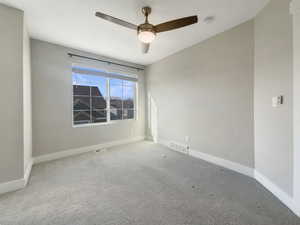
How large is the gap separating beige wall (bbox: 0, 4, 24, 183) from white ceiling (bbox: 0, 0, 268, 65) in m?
0.25

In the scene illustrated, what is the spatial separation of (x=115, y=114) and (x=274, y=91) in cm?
359

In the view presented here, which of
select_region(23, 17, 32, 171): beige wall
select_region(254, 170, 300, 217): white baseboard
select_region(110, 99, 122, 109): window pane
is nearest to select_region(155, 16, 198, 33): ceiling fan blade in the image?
select_region(23, 17, 32, 171): beige wall

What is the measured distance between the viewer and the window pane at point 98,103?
3.77 meters

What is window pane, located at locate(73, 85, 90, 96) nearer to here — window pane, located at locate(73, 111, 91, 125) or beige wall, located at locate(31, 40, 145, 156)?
beige wall, located at locate(31, 40, 145, 156)

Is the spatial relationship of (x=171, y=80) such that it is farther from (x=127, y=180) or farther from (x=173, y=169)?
(x=127, y=180)

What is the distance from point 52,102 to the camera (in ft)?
10.0

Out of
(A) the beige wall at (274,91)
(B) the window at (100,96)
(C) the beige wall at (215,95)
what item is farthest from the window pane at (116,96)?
(A) the beige wall at (274,91)

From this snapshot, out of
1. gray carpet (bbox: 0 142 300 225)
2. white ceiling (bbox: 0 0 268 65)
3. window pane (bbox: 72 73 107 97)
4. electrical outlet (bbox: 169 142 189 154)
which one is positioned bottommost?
gray carpet (bbox: 0 142 300 225)

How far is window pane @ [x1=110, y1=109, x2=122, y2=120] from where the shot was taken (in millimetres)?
4105

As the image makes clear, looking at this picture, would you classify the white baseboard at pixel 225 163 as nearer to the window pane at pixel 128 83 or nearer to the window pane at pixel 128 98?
the window pane at pixel 128 98

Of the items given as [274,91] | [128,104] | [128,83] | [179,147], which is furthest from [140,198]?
[128,83]

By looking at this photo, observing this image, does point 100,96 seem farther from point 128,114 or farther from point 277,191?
point 277,191

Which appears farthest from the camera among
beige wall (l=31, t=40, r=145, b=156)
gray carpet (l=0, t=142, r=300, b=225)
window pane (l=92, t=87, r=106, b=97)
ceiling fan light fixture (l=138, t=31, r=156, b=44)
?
window pane (l=92, t=87, r=106, b=97)

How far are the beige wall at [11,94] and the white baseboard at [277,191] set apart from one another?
11.2 ft
